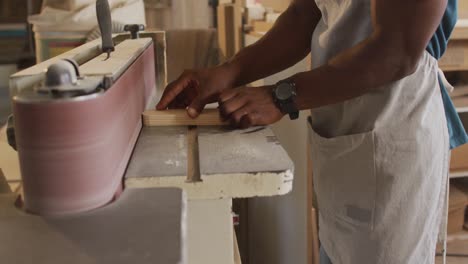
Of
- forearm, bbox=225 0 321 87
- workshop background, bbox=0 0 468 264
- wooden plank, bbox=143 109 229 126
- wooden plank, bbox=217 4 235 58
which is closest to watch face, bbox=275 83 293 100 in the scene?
wooden plank, bbox=143 109 229 126

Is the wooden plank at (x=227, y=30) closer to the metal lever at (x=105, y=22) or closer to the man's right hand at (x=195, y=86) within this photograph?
the man's right hand at (x=195, y=86)

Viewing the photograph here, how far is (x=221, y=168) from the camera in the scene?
68 cm

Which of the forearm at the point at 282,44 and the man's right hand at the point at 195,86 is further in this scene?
the forearm at the point at 282,44

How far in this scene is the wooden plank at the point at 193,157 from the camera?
677mm

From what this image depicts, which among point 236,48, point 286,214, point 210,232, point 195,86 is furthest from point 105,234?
point 236,48

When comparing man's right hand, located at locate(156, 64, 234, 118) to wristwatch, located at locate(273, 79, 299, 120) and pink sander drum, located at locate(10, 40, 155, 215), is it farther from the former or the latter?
pink sander drum, located at locate(10, 40, 155, 215)

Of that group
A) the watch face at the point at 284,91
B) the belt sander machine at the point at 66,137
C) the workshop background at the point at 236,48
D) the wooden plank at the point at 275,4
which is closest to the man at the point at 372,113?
the watch face at the point at 284,91

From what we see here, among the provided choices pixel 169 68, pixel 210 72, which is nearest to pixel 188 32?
pixel 169 68

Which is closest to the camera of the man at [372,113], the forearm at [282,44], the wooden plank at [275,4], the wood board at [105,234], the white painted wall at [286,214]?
the wood board at [105,234]

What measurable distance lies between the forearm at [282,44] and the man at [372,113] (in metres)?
0.07

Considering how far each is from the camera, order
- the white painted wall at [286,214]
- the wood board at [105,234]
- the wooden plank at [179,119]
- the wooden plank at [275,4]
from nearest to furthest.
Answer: the wood board at [105,234] → the wooden plank at [179,119] → the white painted wall at [286,214] → the wooden plank at [275,4]

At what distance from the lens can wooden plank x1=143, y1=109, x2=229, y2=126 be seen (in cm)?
92

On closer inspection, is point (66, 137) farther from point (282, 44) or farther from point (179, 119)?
point (282, 44)

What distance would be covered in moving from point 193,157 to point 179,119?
0.19 meters
